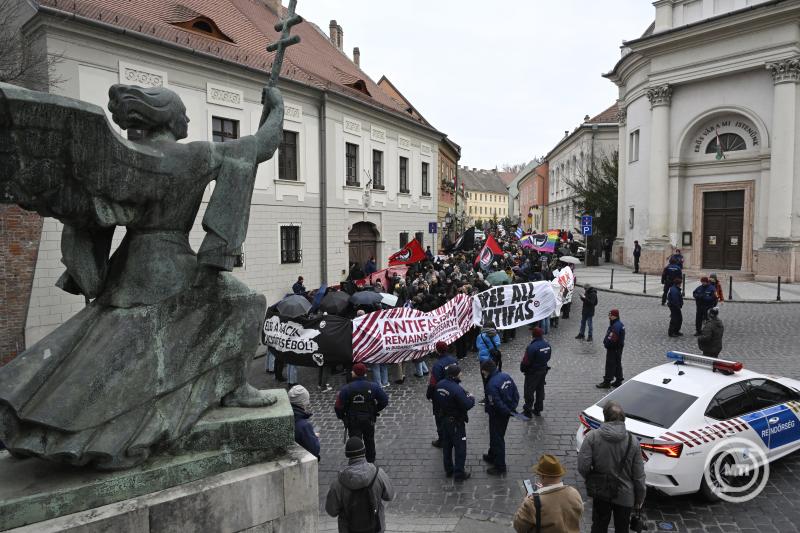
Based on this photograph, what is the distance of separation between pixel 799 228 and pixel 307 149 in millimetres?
21258

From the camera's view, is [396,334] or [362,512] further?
[396,334]

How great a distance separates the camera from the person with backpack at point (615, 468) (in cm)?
509

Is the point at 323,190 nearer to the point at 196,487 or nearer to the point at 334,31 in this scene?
the point at 334,31

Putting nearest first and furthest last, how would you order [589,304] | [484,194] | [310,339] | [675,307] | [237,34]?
[310,339]
[589,304]
[675,307]
[237,34]
[484,194]

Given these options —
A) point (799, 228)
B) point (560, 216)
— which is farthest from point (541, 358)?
point (560, 216)

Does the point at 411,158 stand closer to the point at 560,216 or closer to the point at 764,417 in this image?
the point at 764,417

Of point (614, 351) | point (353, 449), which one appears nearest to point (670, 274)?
point (614, 351)

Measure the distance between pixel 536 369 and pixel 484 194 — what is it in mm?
123282

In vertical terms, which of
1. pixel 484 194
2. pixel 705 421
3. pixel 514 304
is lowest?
pixel 705 421

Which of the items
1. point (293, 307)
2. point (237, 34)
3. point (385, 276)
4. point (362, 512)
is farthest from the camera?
point (237, 34)

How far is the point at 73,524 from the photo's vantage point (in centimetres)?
289

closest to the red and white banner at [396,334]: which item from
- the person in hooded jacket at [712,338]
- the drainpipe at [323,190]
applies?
the person in hooded jacket at [712,338]

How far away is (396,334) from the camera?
10.8 meters

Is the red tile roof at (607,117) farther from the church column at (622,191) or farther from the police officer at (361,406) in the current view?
the police officer at (361,406)
